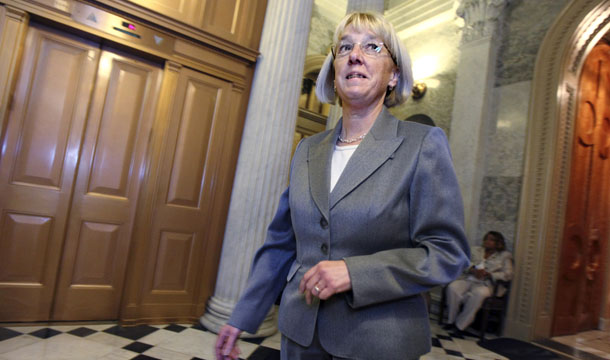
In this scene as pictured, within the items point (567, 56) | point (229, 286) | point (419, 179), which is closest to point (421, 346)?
point (419, 179)

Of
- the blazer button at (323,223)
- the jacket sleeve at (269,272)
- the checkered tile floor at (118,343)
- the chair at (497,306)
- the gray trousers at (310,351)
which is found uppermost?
the blazer button at (323,223)

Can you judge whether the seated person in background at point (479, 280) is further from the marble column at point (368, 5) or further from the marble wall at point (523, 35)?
the marble column at point (368, 5)

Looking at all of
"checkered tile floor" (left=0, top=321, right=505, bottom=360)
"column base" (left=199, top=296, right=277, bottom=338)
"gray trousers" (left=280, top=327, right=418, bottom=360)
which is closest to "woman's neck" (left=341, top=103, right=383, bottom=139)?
"gray trousers" (left=280, top=327, right=418, bottom=360)

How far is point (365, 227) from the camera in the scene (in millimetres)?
903

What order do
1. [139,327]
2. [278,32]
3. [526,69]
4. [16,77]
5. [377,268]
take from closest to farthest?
[377,268] < [16,77] < [139,327] < [278,32] < [526,69]

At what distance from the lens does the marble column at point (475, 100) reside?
535 cm

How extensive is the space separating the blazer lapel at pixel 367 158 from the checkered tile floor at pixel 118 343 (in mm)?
2579

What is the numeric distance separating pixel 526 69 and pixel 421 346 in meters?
5.32

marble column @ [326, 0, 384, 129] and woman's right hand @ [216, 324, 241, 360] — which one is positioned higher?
marble column @ [326, 0, 384, 129]

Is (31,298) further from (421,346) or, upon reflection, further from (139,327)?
(421,346)

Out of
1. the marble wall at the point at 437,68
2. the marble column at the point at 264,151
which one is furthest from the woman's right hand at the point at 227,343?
the marble wall at the point at 437,68

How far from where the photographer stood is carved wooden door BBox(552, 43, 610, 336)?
5.01 meters

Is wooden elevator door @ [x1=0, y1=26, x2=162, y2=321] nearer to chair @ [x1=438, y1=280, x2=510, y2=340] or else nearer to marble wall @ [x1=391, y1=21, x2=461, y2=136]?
chair @ [x1=438, y1=280, x2=510, y2=340]

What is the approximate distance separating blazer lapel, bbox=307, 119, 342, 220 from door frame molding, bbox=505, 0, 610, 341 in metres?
4.51
